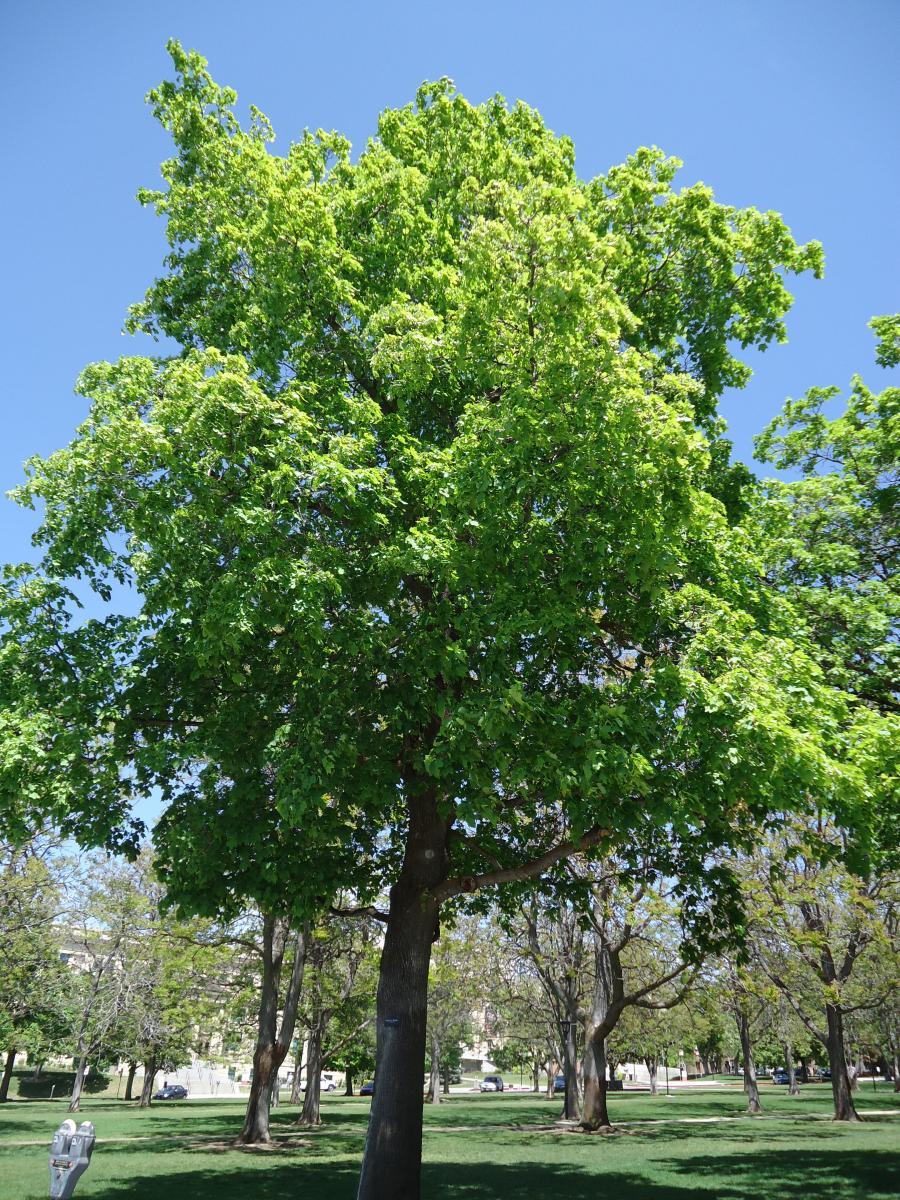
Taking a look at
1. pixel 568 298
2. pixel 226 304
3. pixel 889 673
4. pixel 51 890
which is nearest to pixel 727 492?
pixel 889 673

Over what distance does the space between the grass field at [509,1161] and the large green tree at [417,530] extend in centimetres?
525

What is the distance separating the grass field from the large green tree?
17.2 feet

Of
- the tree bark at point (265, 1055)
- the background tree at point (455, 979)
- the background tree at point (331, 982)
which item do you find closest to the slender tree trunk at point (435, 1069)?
the background tree at point (455, 979)

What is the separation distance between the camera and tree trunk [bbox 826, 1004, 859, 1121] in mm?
28328

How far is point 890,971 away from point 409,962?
91.4 ft

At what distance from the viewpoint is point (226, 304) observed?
12.5m

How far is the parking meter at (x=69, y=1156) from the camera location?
945 centimetres

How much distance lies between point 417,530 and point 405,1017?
7047 mm

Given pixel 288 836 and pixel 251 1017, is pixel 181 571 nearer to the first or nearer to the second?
pixel 288 836

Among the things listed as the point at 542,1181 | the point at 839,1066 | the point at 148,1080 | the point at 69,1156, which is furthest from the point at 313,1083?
the point at 69,1156

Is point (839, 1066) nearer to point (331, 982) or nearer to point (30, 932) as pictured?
point (331, 982)

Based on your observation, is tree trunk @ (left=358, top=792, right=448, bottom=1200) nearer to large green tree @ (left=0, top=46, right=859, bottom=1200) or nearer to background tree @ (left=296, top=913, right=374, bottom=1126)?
large green tree @ (left=0, top=46, right=859, bottom=1200)

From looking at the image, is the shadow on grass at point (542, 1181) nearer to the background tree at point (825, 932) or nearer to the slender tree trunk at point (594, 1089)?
the background tree at point (825, 932)

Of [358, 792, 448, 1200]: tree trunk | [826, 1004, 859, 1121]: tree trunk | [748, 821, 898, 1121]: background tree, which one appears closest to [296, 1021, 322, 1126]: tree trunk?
[748, 821, 898, 1121]: background tree
